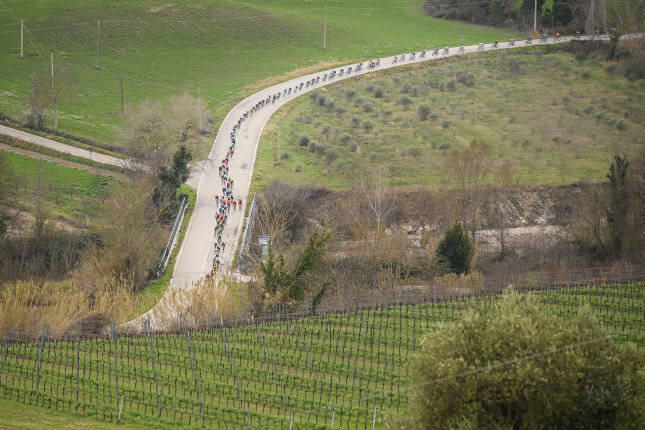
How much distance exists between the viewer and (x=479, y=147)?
77.9m

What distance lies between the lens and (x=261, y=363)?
38.2m

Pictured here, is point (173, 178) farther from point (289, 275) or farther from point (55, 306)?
point (55, 306)

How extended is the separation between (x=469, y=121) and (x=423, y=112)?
5213 mm

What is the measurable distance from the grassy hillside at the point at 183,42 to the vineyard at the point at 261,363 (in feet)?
169

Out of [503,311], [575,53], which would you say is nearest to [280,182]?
[503,311]

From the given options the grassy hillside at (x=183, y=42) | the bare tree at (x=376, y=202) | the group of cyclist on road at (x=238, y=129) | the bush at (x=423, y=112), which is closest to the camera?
the group of cyclist on road at (x=238, y=129)

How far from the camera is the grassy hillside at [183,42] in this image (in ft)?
328

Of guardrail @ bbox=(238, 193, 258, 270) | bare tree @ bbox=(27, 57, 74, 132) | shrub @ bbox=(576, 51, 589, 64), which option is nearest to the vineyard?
guardrail @ bbox=(238, 193, 258, 270)

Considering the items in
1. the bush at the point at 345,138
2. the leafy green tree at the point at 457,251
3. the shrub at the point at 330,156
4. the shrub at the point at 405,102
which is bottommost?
the leafy green tree at the point at 457,251

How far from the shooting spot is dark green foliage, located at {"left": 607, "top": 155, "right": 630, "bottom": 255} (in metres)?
59.6

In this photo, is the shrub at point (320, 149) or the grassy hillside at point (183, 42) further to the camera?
the grassy hillside at point (183, 42)

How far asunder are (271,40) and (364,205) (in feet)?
181

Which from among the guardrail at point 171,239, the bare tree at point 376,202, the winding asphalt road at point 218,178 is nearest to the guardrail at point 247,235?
the winding asphalt road at point 218,178

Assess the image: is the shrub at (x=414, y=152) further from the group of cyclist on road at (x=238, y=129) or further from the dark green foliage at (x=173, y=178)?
the dark green foliage at (x=173, y=178)
